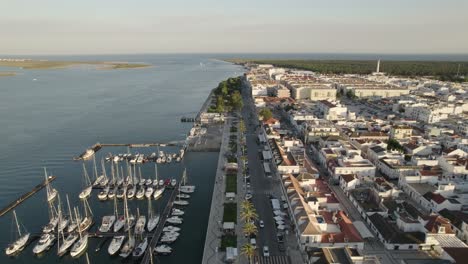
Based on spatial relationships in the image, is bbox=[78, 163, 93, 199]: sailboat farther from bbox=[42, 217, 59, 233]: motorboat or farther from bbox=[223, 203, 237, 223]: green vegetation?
bbox=[223, 203, 237, 223]: green vegetation

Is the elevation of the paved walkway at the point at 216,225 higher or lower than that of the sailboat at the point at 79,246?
higher

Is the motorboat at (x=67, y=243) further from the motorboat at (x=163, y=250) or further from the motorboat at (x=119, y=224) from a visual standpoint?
the motorboat at (x=163, y=250)

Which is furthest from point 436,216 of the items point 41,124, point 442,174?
point 41,124

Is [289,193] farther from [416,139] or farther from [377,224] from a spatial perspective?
[416,139]

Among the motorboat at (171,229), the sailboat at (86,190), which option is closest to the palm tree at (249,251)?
the motorboat at (171,229)

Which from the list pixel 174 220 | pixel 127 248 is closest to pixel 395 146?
pixel 174 220

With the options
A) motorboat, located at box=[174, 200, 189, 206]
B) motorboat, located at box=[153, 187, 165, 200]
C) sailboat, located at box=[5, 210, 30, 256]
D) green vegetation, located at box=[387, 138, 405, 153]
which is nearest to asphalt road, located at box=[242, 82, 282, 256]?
motorboat, located at box=[174, 200, 189, 206]

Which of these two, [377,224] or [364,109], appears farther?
[364,109]
